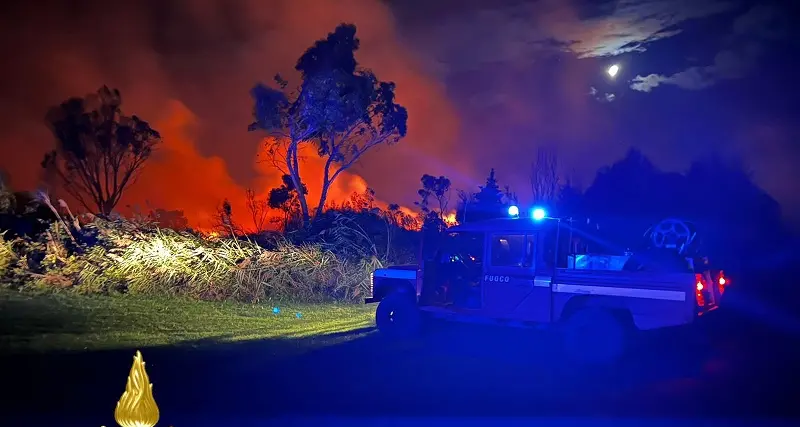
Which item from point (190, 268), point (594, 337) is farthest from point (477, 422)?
point (190, 268)

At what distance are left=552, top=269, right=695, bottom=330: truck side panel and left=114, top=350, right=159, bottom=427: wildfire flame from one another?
294 inches

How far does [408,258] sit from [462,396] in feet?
43.6

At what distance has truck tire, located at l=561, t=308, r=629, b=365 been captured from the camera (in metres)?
8.80

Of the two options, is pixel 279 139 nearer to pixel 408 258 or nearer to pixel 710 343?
pixel 408 258

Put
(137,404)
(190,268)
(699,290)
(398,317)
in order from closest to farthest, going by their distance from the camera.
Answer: (137,404) → (699,290) → (398,317) → (190,268)

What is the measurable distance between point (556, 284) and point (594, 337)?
94cm

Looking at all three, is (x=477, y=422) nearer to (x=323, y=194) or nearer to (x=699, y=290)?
(x=699, y=290)

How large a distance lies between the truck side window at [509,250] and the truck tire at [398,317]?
5.97 feet

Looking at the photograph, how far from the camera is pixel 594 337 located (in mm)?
9055

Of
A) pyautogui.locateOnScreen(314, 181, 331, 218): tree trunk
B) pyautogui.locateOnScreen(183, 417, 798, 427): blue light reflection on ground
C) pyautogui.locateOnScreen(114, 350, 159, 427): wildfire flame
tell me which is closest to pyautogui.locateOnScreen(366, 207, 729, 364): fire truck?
pyautogui.locateOnScreen(183, 417, 798, 427): blue light reflection on ground

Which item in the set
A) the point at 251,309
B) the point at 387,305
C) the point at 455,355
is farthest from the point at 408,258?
the point at 455,355

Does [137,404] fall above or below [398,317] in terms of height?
above

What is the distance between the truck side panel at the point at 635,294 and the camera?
8.12 m

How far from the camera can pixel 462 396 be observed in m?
7.48
